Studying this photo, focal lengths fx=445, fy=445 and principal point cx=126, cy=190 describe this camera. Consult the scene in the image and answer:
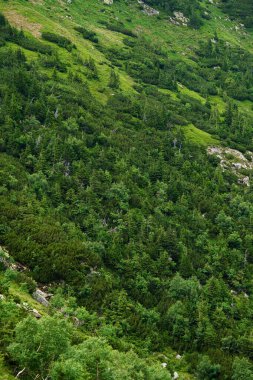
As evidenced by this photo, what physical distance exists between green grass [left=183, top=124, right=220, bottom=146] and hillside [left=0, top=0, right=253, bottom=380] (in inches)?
17.8

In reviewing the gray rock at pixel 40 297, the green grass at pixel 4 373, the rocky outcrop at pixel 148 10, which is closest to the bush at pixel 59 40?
the rocky outcrop at pixel 148 10

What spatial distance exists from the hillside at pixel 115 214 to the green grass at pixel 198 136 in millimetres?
452

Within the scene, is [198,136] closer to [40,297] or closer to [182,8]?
[40,297]

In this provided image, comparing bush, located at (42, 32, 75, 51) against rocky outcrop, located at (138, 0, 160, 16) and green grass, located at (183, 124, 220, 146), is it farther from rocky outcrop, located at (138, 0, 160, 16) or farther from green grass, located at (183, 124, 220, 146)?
rocky outcrop, located at (138, 0, 160, 16)

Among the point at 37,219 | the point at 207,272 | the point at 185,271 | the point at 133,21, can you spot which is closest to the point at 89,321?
the point at 37,219

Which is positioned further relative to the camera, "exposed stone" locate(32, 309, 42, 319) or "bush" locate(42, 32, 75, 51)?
"bush" locate(42, 32, 75, 51)

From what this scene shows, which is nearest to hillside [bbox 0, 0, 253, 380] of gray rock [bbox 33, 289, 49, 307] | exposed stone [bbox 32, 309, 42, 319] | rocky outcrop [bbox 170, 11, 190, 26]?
exposed stone [bbox 32, 309, 42, 319]

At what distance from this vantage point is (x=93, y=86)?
113 m

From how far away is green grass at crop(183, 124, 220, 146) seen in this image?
4069 inches

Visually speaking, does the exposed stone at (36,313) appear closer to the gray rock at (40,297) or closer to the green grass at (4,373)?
the gray rock at (40,297)

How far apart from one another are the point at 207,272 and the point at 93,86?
2636 inches

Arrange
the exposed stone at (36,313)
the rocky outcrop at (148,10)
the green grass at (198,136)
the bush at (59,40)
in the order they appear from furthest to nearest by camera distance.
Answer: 1. the rocky outcrop at (148,10)
2. the bush at (59,40)
3. the green grass at (198,136)
4. the exposed stone at (36,313)

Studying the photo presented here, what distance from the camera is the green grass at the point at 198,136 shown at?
10335cm

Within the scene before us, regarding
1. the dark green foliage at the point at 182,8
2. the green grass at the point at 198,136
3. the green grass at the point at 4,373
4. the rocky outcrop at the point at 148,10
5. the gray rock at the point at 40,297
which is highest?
the green grass at the point at 4,373
